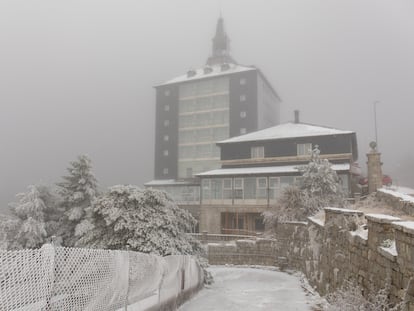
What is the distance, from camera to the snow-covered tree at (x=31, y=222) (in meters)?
20.7

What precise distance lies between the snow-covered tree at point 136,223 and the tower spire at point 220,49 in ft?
191

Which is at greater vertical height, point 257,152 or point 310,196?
point 257,152

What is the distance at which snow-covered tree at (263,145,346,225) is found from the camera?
947 inches

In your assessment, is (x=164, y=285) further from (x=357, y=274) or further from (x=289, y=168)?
(x=289, y=168)

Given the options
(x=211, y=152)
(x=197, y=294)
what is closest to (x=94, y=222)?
(x=197, y=294)

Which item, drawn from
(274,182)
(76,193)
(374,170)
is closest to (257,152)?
(274,182)

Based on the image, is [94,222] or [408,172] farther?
[408,172]

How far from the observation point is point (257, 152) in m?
36.3

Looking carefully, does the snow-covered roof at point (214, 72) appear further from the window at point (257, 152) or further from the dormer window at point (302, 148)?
the dormer window at point (302, 148)

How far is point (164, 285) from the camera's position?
875cm

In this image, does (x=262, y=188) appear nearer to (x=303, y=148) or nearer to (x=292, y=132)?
(x=303, y=148)

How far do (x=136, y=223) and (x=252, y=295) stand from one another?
490 centimetres

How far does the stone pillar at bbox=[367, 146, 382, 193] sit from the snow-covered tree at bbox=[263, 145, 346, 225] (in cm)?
326

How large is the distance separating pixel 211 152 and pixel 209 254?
35.2 m
